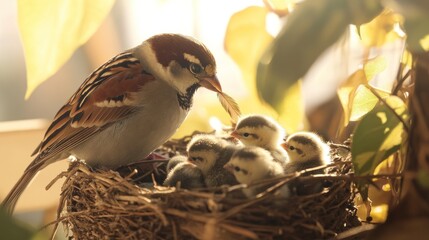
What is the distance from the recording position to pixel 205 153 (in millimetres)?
1117

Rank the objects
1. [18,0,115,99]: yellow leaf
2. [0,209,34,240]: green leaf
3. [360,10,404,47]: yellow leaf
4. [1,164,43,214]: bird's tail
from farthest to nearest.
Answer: [1,164,43,214]: bird's tail
[360,10,404,47]: yellow leaf
[18,0,115,99]: yellow leaf
[0,209,34,240]: green leaf

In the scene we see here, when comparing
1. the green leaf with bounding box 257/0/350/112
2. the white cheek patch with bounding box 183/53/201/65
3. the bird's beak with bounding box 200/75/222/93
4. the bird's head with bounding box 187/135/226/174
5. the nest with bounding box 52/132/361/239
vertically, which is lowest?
the nest with bounding box 52/132/361/239

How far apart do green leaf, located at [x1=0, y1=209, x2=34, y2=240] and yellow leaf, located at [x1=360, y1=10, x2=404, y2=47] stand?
0.71 metres

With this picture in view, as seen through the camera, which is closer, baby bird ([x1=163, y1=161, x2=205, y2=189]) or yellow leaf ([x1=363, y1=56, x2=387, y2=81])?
yellow leaf ([x1=363, y1=56, x2=387, y2=81])

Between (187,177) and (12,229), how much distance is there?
74 centimetres

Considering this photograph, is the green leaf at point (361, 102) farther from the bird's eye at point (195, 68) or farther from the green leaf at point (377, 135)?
the bird's eye at point (195, 68)

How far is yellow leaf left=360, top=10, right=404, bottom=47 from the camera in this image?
934 millimetres

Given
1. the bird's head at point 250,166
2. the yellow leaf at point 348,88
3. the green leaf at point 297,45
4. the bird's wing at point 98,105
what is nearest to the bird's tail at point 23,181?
the bird's wing at point 98,105

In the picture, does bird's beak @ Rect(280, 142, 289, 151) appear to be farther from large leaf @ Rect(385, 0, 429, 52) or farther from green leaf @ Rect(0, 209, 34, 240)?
green leaf @ Rect(0, 209, 34, 240)

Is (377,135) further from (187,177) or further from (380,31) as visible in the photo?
(187,177)

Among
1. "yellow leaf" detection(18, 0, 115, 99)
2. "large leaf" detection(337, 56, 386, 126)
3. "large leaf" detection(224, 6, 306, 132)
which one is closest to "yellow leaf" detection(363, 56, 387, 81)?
"large leaf" detection(337, 56, 386, 126)

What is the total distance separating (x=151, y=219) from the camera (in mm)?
909

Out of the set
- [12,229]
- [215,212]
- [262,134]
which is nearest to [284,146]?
[262,134]

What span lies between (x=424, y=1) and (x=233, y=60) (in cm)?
54
